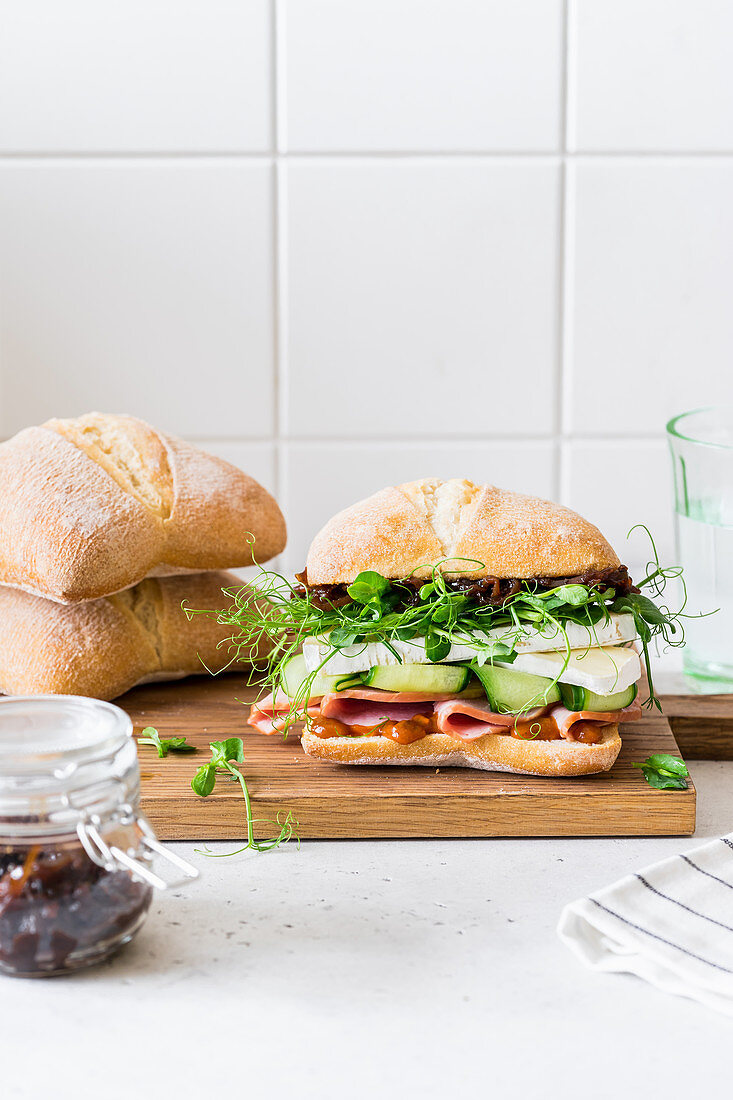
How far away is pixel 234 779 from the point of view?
907mm

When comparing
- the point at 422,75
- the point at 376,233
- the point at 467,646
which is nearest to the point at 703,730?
the point at 467,646

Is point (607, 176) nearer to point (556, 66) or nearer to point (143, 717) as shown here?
point (556, 66)

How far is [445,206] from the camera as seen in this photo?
165cm

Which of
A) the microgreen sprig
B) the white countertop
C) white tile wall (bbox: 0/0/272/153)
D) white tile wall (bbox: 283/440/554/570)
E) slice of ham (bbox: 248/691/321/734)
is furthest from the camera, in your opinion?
white tile wall (bbox: 283/440/554/570)

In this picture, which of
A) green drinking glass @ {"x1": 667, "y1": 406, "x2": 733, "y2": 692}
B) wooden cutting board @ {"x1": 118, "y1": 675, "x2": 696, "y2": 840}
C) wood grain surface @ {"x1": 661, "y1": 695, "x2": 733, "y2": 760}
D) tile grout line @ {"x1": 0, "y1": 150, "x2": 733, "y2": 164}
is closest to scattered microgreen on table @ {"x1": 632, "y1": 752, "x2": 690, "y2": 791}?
wooden cutting board @ {"x1": 118, "y1": 675, "x2": 696, "y2": 840}

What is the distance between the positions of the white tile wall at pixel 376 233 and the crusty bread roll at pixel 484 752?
0.84 meters

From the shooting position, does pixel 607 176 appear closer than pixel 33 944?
No

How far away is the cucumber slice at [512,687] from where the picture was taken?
35.8 inches

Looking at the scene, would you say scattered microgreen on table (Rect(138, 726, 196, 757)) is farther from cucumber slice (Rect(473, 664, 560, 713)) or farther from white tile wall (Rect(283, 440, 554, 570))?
white tile wall (Rect(283, 440, 554, 570))

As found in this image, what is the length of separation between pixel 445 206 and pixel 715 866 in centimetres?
112

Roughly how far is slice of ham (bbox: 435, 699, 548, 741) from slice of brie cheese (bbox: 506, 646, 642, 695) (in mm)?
35

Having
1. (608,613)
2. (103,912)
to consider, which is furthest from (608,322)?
(103,912)

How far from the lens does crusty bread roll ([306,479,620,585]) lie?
920 mm

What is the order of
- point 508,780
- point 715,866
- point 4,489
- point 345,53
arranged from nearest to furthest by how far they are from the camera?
point 715,866 → point 508,780 → point 4,489 → point 345,53
